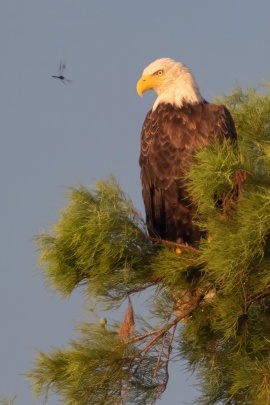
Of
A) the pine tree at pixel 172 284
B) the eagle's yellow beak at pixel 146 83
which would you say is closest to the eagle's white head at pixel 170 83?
the eagle's yellow beak at pixel 146 83

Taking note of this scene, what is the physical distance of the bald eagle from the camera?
23.3ft

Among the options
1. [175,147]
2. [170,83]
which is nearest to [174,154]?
[175,147]

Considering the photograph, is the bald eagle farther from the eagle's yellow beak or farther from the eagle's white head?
the eagle's yellow beak

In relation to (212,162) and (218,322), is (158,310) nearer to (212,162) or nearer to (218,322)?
(218,322)

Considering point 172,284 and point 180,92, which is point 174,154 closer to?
point 180,92

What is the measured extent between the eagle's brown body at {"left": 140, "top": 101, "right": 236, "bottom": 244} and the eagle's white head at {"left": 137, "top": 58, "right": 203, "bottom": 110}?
0.29ft

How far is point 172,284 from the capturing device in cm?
573

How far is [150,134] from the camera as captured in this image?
24.0 feet

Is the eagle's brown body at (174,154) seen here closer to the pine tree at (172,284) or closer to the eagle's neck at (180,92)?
the eagle's neck at (180,92)

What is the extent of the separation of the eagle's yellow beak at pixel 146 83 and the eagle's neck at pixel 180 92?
5cm

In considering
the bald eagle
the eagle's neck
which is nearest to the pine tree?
the bald eagle

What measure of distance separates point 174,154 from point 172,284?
153cm

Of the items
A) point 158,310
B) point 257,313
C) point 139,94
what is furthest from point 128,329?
point 139,94

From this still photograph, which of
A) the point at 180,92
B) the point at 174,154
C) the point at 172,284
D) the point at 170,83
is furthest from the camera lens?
the point at 170,83
